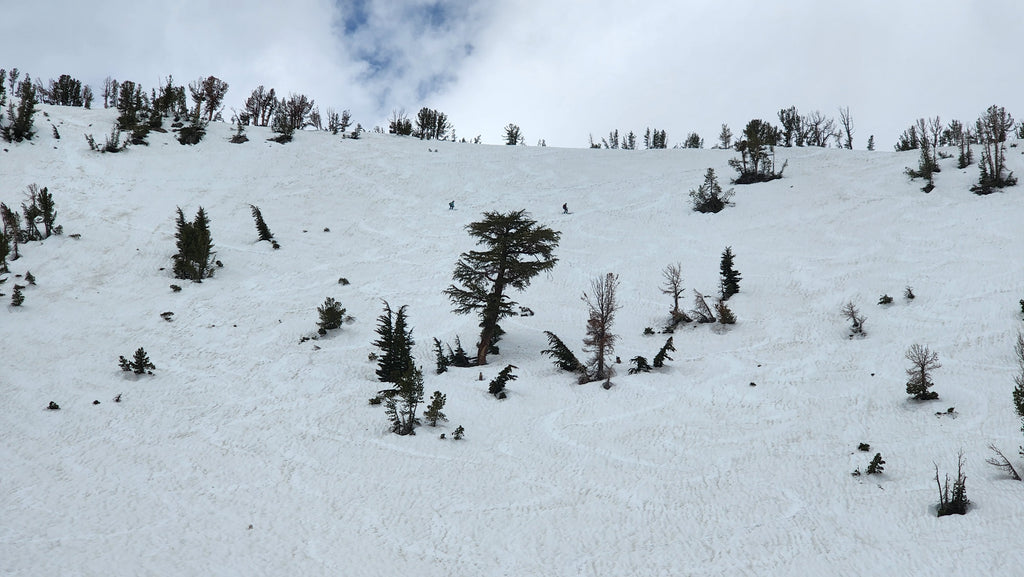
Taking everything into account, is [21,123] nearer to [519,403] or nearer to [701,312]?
[519,403]

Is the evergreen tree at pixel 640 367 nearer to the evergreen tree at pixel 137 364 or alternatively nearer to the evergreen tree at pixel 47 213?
the evergreen tree at pixel 137 364

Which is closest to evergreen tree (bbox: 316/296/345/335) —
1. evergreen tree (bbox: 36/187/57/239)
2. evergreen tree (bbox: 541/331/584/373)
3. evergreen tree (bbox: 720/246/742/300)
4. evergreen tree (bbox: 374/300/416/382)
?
evergreen tree (bbox: 374/300/416/382)

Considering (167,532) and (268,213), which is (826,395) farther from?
(268,213)

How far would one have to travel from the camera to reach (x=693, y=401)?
23.7 metres

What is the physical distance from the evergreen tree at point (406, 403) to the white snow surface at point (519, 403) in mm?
971

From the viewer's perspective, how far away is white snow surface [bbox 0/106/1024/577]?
47.8 ft

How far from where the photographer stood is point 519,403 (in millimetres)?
24328

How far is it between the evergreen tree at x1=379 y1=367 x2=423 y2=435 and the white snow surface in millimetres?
971

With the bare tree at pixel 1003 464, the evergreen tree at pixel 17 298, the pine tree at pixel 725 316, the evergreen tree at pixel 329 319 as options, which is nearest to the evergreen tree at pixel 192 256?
the evergreen tree at pixel 17 298

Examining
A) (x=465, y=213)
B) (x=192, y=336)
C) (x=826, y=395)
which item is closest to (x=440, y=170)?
(x=465, y=213)

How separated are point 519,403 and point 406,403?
531 centimetres

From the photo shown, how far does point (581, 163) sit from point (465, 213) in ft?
75.3

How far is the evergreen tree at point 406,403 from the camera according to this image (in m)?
21.2

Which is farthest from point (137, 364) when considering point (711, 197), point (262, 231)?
point (711, 197)
